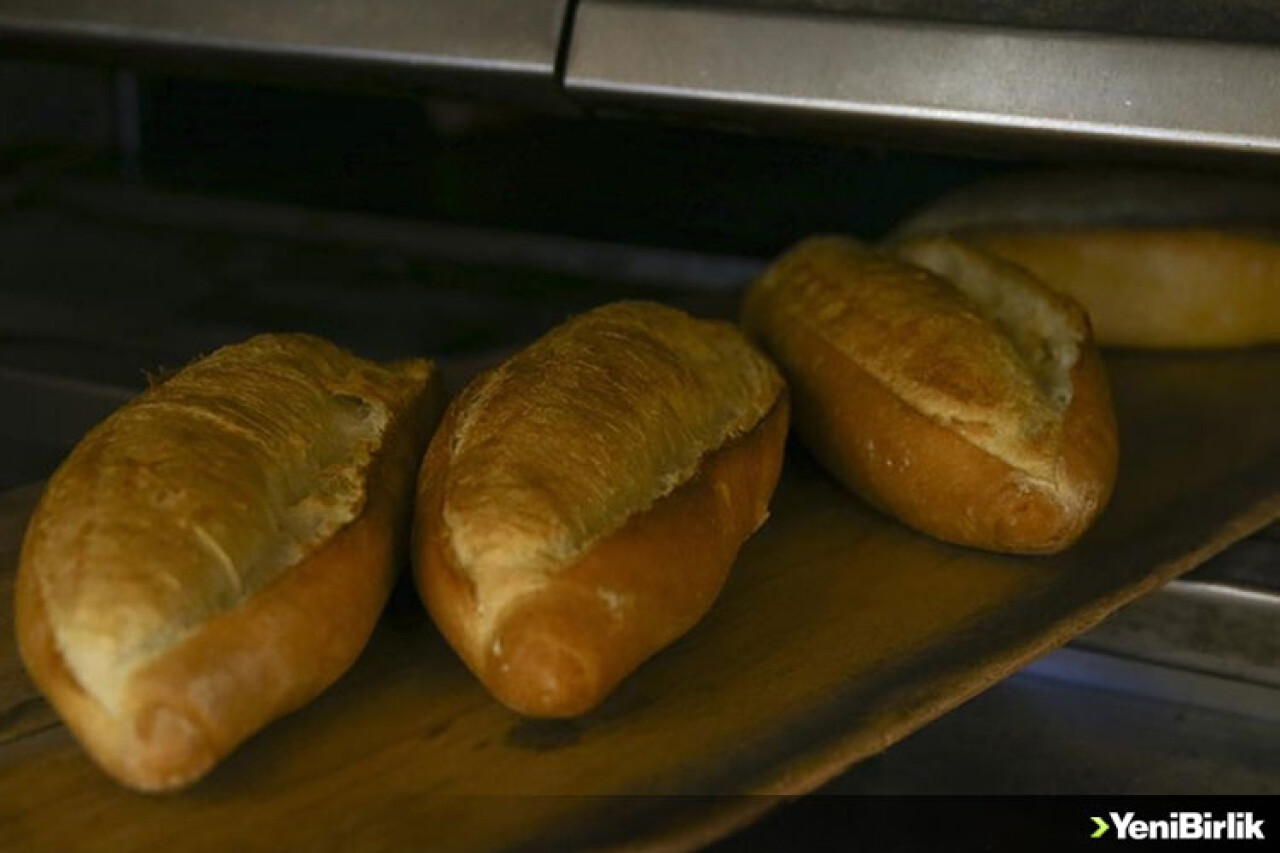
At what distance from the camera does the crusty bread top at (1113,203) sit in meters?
1.33

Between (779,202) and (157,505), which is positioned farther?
(779,202)

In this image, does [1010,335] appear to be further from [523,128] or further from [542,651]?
[523,128]

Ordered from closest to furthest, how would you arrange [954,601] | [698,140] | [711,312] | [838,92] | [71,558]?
[71,558], [954,601], [838,92], [711,312], [698,140]

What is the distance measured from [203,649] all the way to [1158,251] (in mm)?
867

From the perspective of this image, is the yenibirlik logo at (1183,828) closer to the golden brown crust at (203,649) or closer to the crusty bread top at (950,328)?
the crusty bread top at (950,328)

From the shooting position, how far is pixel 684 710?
845mm

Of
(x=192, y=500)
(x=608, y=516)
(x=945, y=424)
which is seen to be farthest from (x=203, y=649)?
(x=945, y=424)

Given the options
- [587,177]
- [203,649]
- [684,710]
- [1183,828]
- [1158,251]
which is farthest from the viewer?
[587,177]

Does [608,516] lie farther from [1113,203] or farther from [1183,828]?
[1113,203]

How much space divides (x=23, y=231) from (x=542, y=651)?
3.38ft

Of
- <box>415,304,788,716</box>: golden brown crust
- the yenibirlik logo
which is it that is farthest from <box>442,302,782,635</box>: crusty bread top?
the yenibirlik logo

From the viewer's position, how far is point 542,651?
0.79 metres

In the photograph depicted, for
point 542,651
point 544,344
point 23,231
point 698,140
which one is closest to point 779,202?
point 698,140

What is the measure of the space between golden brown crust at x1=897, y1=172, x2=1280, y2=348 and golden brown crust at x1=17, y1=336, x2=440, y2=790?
682 millimetres
